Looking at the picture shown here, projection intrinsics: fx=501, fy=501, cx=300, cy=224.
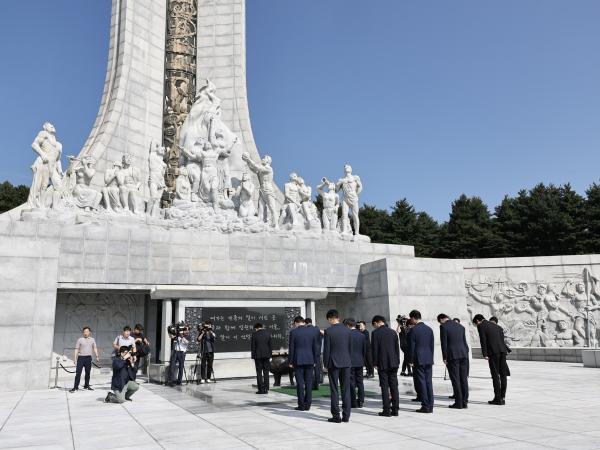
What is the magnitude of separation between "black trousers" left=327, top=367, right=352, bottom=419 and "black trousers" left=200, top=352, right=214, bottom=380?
173 inches

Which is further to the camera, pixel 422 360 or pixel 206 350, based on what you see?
pixel 206 350

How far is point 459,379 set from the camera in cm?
635

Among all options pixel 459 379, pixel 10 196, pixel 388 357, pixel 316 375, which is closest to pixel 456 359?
pixel 459 379

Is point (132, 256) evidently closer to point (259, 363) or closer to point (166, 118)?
point (259, 363)

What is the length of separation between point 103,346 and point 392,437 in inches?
391

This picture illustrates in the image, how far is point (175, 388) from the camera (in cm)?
904

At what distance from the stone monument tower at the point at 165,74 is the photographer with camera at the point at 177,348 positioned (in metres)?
8.40

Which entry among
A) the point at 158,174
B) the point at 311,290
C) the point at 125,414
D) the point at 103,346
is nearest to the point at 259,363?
the point at 125,414

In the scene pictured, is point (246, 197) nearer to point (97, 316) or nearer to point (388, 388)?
point (97, 316)

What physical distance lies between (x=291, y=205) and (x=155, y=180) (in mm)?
4153

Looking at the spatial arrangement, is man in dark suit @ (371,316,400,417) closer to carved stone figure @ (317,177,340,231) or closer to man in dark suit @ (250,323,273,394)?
man in dark suit @ (250,323,273,394)

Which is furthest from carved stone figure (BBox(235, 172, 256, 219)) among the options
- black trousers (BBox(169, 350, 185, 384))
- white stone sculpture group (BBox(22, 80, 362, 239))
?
black trousers (BBox(169, 350, 185, 384))

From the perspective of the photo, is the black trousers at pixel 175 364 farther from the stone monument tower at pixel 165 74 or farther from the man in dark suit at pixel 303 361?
the stone monument tower at pixel 165 74

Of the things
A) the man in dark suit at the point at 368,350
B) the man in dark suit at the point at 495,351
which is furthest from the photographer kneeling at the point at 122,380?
the man in dark suit at the point at 495,351
